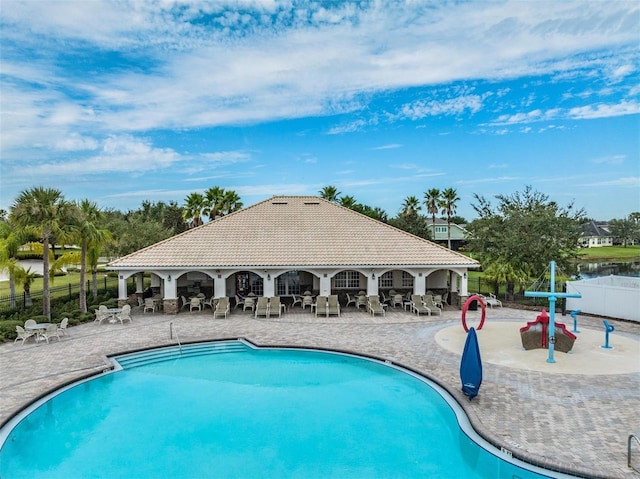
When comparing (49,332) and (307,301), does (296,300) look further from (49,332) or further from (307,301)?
(49,332)

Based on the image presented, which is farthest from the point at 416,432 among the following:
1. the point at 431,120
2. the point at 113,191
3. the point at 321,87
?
the point at 113,191

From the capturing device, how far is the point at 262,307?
73.5 ft

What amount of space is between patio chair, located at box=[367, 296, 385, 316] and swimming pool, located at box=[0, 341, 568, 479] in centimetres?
740

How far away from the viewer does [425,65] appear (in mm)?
23078

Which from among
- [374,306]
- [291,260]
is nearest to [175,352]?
[291,260]

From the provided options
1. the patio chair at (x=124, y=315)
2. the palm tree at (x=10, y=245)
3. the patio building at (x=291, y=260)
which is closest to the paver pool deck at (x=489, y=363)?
the patio chair at (x=124, y=315)

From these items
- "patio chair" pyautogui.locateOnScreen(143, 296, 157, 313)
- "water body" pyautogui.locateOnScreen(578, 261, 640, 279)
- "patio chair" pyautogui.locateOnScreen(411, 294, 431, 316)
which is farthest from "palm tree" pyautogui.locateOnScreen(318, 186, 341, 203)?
"water body" pyautogui.locateOnScreen(578, 261, 640, 279)

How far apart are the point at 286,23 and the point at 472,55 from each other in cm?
974

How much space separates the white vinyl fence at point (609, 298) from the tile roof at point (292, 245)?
5547 millimetres

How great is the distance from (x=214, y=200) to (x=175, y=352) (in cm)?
2475

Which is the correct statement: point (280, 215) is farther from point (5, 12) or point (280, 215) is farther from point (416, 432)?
point (416, 432)

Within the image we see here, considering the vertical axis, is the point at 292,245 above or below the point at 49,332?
above

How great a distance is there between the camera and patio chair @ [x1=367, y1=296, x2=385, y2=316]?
73.0ft

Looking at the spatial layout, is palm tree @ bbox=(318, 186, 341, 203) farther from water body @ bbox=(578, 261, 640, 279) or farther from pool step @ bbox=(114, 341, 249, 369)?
water body @ bbox=(578, 261, 640, 279)
